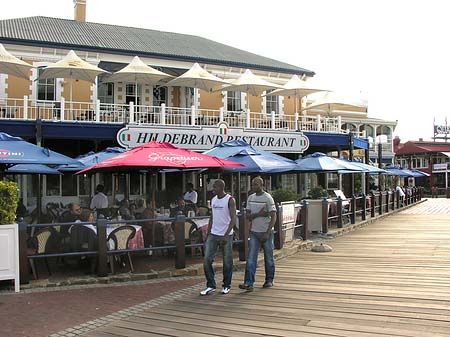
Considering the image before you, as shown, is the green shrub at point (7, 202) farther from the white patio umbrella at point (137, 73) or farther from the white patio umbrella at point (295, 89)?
the white patio umbrella at point (295, 89)

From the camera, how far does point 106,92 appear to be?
22234 mm

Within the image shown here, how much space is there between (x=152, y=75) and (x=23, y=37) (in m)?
5.72

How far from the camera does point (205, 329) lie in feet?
18.2

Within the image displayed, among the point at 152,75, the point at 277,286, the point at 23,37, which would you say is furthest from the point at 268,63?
the point at 277,286

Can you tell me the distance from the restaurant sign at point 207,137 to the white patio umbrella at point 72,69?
260 cm

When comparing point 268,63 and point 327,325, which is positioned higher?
point 268,63

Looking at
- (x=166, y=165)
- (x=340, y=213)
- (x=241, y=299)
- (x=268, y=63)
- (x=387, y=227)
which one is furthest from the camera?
(x=268, y=63)

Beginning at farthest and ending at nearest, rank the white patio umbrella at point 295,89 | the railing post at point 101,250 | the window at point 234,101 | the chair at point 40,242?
the window at point 234,101, the white patio umbrella at point 295,89, the railing post at point 101,250, the chair at point 40,242

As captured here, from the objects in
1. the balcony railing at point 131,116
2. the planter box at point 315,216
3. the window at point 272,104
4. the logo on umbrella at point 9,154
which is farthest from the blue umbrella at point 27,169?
the window at point 272,104

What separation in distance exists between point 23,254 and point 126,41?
1788 centimetres

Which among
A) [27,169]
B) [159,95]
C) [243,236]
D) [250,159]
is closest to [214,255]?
[243,236]

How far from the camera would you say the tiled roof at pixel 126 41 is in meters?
21.3

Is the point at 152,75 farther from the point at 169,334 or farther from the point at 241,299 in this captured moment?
the point at 169,334

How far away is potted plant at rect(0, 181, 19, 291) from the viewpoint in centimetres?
733
